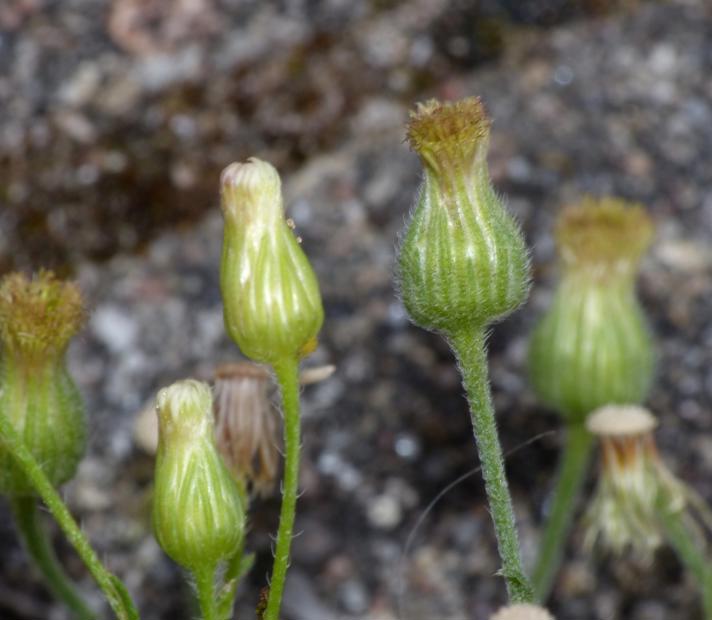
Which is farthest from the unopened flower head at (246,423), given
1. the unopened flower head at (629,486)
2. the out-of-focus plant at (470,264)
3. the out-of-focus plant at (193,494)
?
the unopened flower head at (629,486)

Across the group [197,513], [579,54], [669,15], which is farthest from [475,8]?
[197,513]

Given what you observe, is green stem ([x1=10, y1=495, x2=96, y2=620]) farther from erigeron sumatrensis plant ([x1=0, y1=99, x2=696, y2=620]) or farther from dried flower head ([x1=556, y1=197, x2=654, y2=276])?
dried flower head ([x1=556, y1=197, x2=654, y2=276])

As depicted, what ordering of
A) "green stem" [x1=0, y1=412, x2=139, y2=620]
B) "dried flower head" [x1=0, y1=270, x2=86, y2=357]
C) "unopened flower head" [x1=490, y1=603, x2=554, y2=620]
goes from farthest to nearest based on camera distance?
"dried flower head" [x1=0, y1=270, x2=86, y2=357] < "green stem" [x1=0, y1=412, x2=139, y2=620] < "unopened flower head" [x1=490, y1=603, x2=554, y2=620]

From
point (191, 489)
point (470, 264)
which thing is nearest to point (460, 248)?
point (470, 264)

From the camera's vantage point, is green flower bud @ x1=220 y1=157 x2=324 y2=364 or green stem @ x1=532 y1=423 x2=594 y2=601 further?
green stem @ x1=532 y1=423 x2=594 y2=601

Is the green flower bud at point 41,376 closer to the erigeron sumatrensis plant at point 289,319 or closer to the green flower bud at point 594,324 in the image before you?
the erigeron sumatrensis plant at point 289,319

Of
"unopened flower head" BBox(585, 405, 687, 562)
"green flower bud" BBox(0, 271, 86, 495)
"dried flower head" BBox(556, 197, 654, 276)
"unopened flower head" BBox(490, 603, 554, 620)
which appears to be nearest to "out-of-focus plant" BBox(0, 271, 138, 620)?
"green flower bud" BBox(0, 271, 86, 495)
